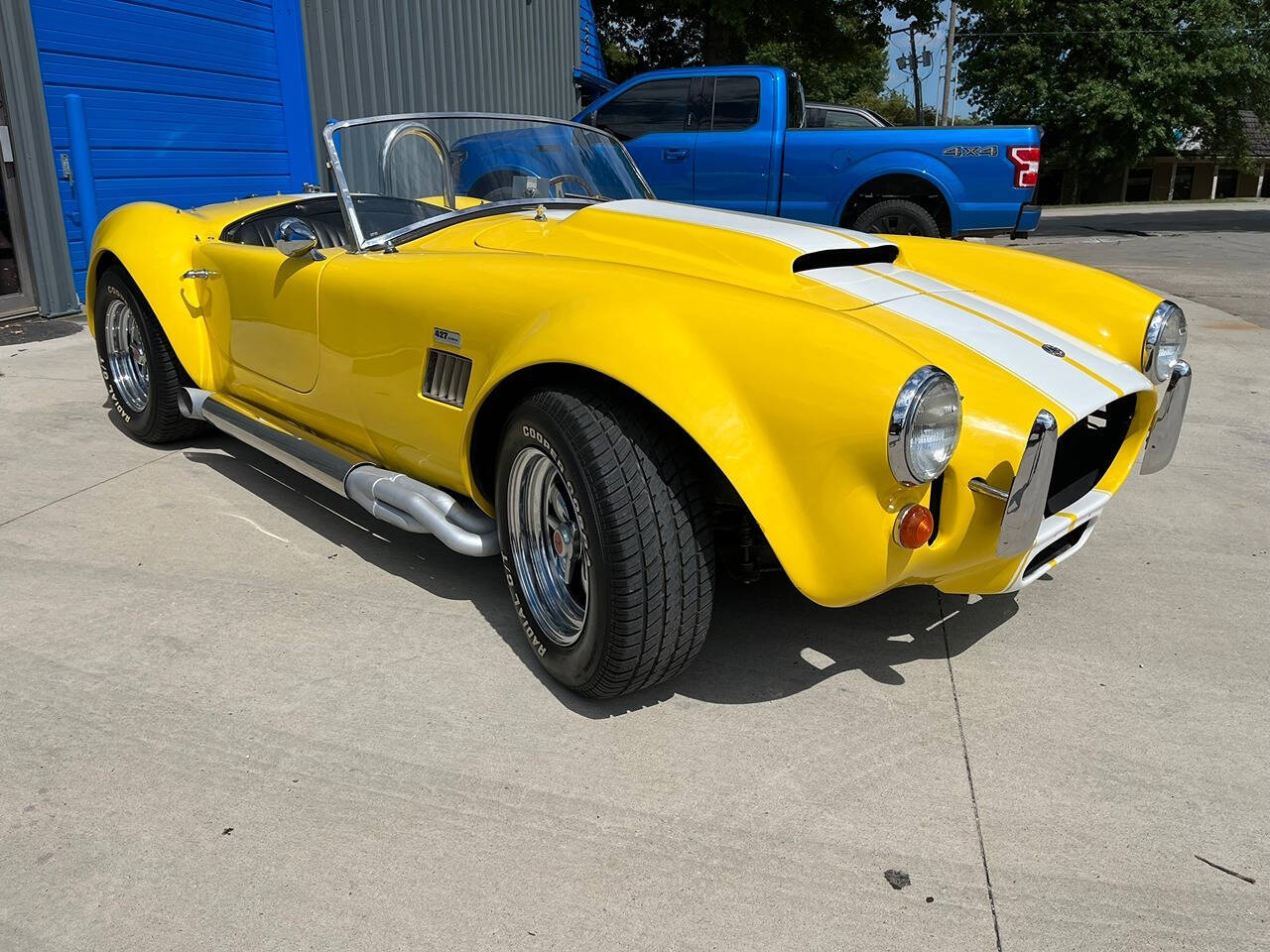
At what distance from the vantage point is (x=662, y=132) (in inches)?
361

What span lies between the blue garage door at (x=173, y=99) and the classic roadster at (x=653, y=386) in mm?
4799

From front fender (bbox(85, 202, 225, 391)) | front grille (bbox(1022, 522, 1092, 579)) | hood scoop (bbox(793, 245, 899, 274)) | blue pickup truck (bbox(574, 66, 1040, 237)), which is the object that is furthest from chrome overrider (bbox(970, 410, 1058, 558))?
blue pickup truck (bbox(574, 66, 1040, 237))

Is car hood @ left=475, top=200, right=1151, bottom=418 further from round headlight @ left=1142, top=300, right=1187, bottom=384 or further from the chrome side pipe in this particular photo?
the chrome side pipe

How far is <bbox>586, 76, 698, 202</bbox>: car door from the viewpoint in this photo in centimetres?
909

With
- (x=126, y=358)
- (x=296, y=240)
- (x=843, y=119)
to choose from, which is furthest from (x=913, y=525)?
(x=843, y=119)

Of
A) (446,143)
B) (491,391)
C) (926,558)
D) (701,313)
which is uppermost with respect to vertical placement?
(446,143)

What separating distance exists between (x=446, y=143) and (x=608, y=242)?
101 centimetres

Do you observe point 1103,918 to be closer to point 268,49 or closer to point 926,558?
point 926,558

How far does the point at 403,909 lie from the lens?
1.87 metres

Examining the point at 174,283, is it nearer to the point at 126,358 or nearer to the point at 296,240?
the point at 126,358

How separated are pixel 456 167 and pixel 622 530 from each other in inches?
79.4

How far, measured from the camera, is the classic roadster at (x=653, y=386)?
6.90ft

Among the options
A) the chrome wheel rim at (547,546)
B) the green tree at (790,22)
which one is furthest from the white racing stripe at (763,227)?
the green tree at (790,22)

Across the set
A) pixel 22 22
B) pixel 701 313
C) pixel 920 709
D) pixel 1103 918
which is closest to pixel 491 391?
pixel 701 313
